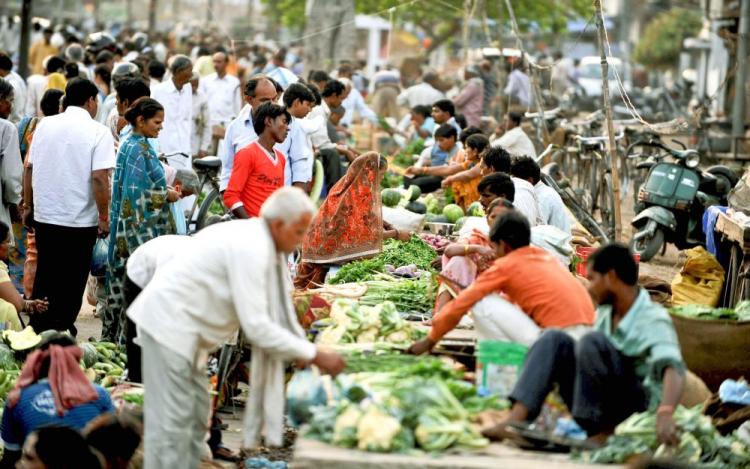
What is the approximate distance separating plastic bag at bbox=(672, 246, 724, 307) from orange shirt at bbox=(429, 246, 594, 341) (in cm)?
336

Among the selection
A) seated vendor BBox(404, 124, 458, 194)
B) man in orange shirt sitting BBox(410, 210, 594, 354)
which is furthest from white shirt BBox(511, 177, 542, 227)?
seated vendor BBox(404, 124, 458, 194)

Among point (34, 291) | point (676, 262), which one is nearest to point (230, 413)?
point (34, 291)

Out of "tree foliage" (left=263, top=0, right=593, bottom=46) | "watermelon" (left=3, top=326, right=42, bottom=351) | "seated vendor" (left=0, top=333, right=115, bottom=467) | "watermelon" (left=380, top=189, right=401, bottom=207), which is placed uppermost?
"tree foliage" (left=263, top=0, right=593, bottom=46)

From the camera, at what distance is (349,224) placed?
33.4 feet

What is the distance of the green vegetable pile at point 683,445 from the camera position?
566cm

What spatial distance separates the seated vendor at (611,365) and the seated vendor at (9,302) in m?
3.54

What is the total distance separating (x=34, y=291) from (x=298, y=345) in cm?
423

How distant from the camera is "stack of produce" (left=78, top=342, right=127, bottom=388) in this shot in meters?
7.98

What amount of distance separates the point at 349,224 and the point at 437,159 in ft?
14.5

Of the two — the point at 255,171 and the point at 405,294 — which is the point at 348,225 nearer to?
the point at 255,171

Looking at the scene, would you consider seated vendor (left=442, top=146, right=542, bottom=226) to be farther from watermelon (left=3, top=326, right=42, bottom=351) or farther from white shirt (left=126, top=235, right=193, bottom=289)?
watermelon (left=3, top=326, right=42, bottom=351)

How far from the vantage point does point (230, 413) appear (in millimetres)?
8156

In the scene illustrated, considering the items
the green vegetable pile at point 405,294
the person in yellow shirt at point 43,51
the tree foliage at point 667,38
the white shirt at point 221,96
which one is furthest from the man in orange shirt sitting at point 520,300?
the tree foliage at point 667,38

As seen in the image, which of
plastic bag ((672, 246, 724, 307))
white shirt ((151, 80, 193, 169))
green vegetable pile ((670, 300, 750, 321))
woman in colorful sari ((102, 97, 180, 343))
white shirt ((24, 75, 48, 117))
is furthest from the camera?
white shirt ((24, 75, 48, 117))
